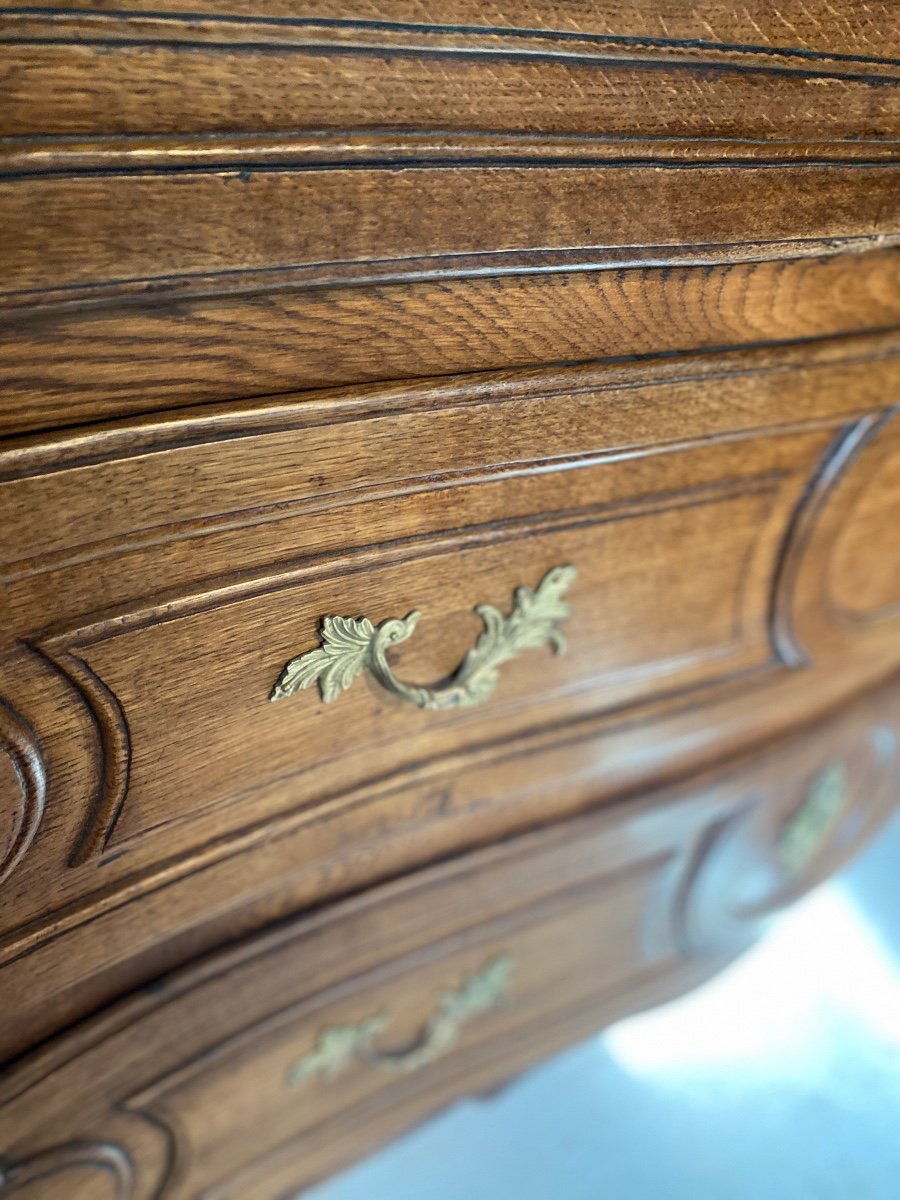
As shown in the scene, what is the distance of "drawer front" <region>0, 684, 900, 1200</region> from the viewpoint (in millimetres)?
437

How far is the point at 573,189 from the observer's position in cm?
29

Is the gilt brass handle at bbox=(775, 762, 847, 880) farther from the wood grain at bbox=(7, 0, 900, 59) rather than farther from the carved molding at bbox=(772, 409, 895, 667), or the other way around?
the wood grain at bbox=(7, 0, 900, 59)

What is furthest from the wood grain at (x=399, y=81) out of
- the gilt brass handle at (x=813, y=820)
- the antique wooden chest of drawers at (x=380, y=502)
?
the gilt brass handle at (x=813, y=820)

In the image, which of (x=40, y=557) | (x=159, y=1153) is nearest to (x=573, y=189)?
(x=40, y=557)

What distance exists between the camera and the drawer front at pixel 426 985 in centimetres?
44

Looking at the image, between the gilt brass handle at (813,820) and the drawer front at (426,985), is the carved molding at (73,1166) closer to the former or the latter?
the drawer front at (426,985)

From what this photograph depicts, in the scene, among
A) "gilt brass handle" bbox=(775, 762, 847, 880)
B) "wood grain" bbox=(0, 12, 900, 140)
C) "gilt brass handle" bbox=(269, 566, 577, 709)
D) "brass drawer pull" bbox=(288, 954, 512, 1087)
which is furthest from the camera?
"gilt brass handle" bbox=(775, 762, 847, 880)

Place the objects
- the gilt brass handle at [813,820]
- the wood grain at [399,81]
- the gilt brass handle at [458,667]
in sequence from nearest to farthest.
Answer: the wood grain at [399,81] → the gilt brass handle at [458,667] → the gilt brass handle at [813,820]

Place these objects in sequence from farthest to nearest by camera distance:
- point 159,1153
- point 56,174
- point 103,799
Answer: point 159,1153 → point 103,799 → point 56,174

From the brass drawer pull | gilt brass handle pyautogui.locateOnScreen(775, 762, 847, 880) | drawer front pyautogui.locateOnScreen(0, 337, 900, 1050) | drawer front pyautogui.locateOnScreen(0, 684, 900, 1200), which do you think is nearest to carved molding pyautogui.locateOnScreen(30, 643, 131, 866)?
drawer front pyautogui.locateOnScreen(0, 337, 900, 1050)

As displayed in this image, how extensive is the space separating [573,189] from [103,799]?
0.26 m

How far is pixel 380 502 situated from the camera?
34 cm

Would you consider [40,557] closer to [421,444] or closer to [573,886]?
[421,444]

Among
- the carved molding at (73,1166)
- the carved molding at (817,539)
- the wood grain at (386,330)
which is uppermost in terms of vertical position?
the wood grain at (386,330)
